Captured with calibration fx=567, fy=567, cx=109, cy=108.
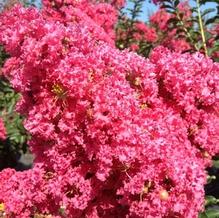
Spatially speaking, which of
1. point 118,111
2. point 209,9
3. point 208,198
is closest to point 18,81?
point 118,111

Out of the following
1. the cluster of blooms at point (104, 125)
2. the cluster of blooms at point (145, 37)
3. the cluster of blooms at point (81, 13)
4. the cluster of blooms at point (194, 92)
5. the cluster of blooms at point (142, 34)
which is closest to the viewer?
the cluster of blooms at point (104, 125)

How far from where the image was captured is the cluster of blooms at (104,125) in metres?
1.92

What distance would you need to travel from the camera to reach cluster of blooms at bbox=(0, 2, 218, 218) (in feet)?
6.28

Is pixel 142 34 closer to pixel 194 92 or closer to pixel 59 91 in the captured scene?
pixel 194 92

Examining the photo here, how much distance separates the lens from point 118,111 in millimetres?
1914

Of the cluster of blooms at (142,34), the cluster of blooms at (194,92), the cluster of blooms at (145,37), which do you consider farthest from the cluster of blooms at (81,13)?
the cluster of blooms at (142,34)

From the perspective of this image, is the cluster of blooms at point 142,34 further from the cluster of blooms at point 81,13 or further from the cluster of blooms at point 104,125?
the cluster of blooms at point 104,125

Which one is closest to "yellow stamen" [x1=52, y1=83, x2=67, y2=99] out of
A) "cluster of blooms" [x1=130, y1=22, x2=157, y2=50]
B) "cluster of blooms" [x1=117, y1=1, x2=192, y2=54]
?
"cluster of blooms" [x1=117, y1=1, x2=192, y2=54]

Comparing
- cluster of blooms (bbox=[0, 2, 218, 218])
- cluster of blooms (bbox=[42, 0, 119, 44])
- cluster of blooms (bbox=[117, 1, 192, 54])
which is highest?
cluster of blooms (bbox=[117, 1, 192, 54])

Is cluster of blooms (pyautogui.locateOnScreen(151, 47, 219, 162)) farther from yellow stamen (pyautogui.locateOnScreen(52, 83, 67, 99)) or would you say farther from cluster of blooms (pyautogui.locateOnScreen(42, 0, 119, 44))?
cluster of blooms (pyautogui.locateOnScreen(42, 0, 119, 44))

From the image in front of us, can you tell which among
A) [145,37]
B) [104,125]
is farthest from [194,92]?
[145,37]

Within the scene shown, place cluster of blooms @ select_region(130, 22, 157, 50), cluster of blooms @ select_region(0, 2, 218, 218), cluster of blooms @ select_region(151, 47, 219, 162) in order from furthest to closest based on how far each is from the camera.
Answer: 1. cluster of blooms @ select_region(130, 22, 157, 50)
2. cluster of blooms @ select_region(151, 47, 219, 162)
3. cluster of blooms @ select_region(0, 2, 218, 218)

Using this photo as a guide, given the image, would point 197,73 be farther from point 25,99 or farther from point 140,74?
point 25,99

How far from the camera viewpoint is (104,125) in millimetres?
1909
